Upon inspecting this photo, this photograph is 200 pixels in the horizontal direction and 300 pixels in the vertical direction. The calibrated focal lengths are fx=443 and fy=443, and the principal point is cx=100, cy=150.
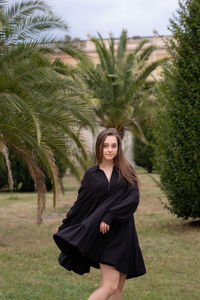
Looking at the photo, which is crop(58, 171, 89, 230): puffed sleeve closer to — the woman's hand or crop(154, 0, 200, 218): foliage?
the woman's hand

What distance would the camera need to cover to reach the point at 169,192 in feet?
29.6

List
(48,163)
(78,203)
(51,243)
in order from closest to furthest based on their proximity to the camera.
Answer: (78,203)
(48,163)
(51,243)

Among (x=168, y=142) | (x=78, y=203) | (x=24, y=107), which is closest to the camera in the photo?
(x=78, y=203)

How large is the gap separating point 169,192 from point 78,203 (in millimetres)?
5543

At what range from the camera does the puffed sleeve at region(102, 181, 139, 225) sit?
11.5 feet

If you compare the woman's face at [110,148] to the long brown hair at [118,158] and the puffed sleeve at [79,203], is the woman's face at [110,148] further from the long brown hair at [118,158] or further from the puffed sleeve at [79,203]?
the puffed sleeve at [79,203]

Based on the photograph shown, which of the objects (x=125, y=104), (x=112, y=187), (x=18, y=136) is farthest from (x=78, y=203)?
(x=125, y=104)

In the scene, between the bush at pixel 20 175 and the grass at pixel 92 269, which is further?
the bush at pixel 20 175

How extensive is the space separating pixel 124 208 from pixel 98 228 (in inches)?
10.3

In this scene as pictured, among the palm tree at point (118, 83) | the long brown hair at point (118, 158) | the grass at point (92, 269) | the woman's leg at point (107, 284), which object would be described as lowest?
the grass at point (92, 269)

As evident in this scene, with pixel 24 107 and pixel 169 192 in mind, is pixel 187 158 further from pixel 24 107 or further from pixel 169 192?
pixel 24 107

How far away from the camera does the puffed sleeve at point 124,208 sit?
3490mm

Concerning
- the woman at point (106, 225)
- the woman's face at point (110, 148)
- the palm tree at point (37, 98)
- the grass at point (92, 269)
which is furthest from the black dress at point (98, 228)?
the palm tree at point (37, 98)

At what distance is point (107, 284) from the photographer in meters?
3.51
